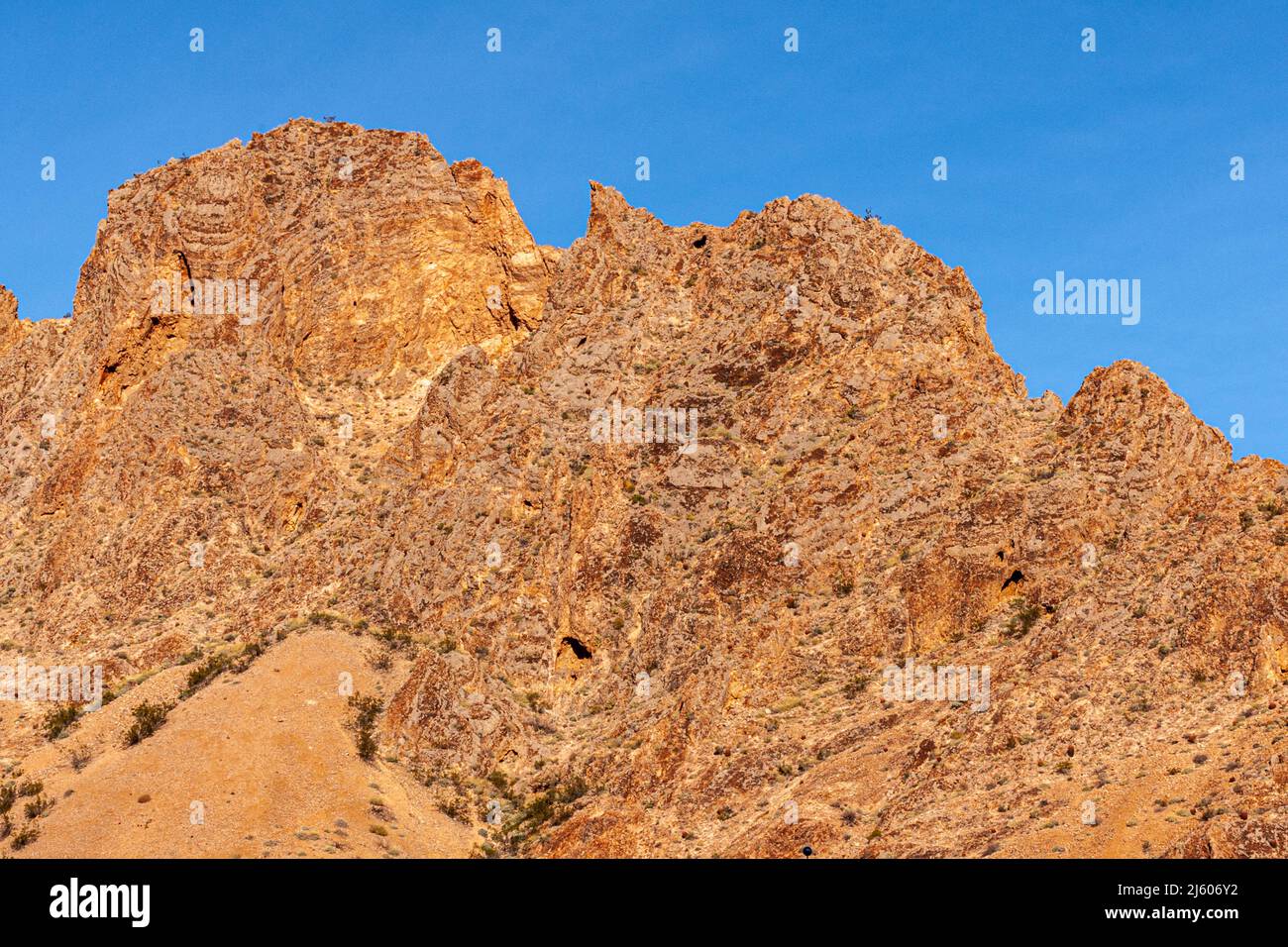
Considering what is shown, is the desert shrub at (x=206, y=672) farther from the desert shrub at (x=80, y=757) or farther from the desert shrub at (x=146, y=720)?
the desert shrub at (x=80, y=757)

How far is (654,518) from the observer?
7094 cm

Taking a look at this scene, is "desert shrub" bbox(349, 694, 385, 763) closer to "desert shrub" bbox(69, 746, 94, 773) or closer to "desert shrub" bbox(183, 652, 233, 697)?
"desert shrub" bbox(183, 652, 233, 697)

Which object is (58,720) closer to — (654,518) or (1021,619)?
(654,518)

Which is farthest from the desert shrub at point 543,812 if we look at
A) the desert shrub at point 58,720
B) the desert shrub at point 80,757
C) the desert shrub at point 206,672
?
the desert shrub at point 58,720

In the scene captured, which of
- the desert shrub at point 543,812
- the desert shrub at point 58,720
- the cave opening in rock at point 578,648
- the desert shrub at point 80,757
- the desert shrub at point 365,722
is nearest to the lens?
the desert shrub at point 543,812

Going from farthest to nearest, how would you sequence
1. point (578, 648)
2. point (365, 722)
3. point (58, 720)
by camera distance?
point (578, 648)
point (58, 720)
point (365, 722)

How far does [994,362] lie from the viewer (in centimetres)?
7525

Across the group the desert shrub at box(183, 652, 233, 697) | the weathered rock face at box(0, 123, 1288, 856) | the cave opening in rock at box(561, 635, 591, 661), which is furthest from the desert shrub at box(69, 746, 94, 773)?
the cave opening in rock at box(561, 635, 591, 661)

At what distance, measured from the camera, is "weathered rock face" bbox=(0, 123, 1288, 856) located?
174 feet

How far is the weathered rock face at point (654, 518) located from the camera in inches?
2092

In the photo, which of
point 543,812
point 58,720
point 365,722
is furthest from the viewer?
point 58,720

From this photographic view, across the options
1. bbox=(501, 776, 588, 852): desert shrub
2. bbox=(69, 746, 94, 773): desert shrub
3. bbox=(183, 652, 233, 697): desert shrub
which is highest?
bbox=(183, 652, 233, 697): desert shrub

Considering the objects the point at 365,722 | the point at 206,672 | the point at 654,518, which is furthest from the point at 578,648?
the point at 206,672

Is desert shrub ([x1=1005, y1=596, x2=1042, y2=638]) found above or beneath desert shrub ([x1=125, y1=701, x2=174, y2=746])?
above
